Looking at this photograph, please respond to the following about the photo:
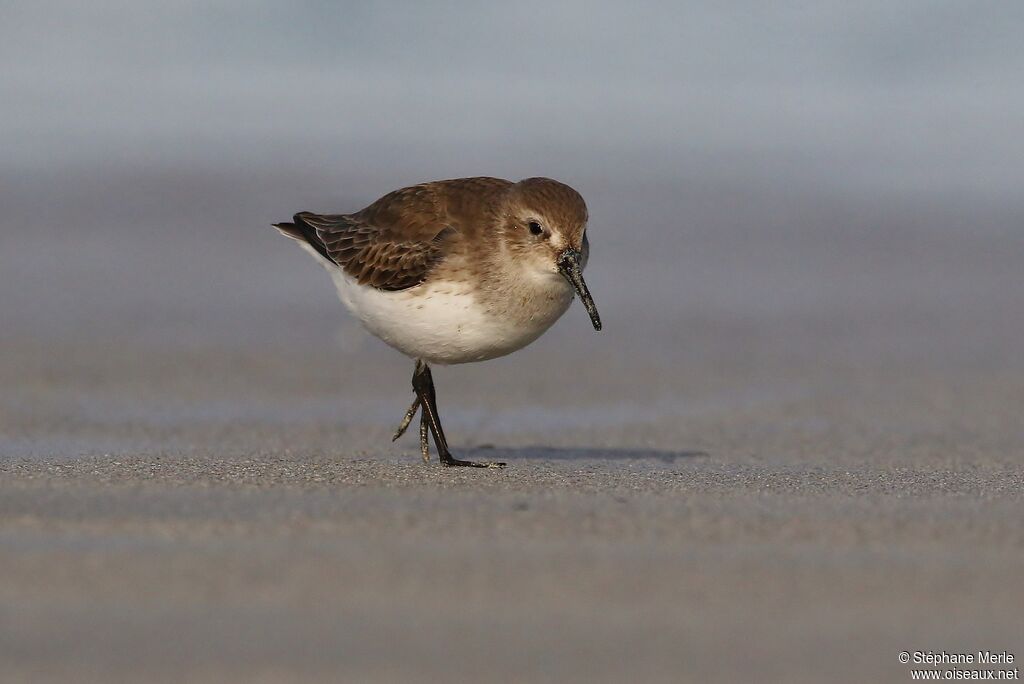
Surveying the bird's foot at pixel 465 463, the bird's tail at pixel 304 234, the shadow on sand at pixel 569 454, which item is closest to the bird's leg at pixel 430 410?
the bird's foot at pixel 465 463

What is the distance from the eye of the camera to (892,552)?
14.5 ft

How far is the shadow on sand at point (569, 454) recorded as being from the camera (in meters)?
7.02

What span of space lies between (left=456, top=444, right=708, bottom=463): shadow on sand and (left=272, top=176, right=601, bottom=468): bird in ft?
1.55

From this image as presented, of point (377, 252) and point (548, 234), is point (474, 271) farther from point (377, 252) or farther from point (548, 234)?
point (377, 252)

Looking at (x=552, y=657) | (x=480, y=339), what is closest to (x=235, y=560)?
(x=552, y=657)

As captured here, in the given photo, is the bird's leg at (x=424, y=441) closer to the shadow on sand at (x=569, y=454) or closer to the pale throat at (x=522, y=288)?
Answer: the shadow on sand at (x=569, y=454)

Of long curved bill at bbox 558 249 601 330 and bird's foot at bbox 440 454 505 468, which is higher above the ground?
long curved bill at bbox 558 249 601 330

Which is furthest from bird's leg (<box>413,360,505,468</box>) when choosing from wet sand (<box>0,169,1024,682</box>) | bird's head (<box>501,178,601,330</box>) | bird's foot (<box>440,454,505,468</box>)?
bird's head (<box>501,178,601,330</box>)

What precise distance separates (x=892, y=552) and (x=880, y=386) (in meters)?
5.33

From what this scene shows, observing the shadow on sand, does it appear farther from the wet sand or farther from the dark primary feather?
the dark primary feather

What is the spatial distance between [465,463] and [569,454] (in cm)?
81

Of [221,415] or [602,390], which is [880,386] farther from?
[221,415]

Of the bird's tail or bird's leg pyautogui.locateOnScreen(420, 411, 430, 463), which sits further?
the bird's tail

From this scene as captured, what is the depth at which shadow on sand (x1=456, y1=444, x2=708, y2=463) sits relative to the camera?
702 cm
